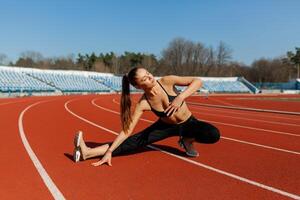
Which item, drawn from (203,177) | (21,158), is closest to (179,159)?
(203,177)

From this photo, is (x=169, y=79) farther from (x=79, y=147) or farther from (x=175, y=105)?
(x=79, y=147)

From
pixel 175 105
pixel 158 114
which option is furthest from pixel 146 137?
pixel 175 105

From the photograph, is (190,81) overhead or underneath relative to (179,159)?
overhead

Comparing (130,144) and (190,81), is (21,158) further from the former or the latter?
(190,81)

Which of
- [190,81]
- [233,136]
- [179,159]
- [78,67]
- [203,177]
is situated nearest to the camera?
[203,177]

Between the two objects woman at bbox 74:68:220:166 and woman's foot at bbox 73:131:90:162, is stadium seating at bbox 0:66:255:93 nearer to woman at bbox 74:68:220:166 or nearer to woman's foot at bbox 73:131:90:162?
woman at bbox 74:68:220:166

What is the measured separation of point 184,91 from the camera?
513 centimetres

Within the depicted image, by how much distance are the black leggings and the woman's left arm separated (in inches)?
23.9

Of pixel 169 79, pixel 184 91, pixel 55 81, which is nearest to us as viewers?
pixel 184 91

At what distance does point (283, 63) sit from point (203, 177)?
4387 inches

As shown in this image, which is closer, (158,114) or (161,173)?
(161,173)

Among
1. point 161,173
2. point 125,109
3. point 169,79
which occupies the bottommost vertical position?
point 161,173

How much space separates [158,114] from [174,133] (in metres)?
0.44

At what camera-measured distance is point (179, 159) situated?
590 centimetres
